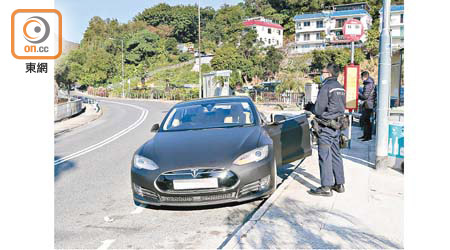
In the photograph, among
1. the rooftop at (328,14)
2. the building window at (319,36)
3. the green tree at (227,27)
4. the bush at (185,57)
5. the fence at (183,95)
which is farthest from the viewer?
the green tree at (227,27)

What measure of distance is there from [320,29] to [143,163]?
3016 inches

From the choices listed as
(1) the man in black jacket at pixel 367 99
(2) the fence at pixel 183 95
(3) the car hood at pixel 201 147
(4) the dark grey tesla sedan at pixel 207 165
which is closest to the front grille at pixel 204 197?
(4) the dark grey tesla sedan at pixel 207 165

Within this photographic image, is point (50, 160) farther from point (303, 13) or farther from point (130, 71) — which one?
point (303, 13)

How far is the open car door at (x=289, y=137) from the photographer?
6.07 meters

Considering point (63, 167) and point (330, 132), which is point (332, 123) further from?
point (63, 167)

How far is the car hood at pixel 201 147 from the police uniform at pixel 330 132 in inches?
33.6

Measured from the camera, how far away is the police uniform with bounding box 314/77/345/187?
5367 mm

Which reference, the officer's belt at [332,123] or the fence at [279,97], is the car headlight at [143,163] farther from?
the fence at [279,97]

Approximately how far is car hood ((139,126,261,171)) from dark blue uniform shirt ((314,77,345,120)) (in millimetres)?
888

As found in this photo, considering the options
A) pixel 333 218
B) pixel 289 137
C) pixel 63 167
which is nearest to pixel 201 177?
pixel 333 218

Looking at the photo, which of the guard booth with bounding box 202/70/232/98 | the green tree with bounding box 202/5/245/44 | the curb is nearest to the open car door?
the curb

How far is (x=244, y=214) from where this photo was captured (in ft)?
16.5

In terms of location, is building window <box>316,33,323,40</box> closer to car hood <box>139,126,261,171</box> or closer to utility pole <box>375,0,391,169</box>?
utility pole <box>375,0,391,169</box>

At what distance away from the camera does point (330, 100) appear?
5.39 metres
